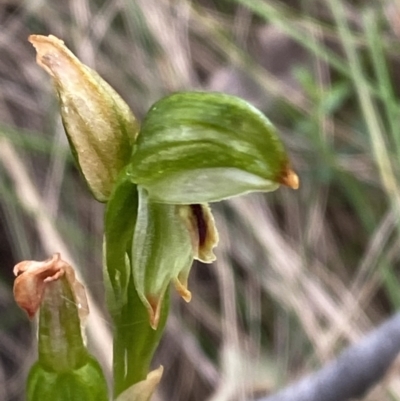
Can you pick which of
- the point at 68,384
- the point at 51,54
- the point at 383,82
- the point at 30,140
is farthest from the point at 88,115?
the point at 30,140

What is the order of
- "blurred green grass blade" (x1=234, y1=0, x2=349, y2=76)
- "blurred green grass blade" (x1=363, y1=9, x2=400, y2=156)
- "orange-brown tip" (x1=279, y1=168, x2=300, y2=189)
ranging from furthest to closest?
"blurred green grass blade" (x1=234, y1=0, x2=349, y2=76) → "blurred green grass blade" (x1=363, y1=9, x2=400, y2=156) → "orange-brown tip" (x1=279, y1=168, x2=300, y2=189)

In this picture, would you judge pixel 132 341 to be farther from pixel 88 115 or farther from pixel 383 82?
pixel 383 82

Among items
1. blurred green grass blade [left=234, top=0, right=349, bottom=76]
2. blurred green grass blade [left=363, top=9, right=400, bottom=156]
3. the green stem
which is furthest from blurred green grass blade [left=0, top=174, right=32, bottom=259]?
the green stem

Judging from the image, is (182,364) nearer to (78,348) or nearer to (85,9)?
(85,9)

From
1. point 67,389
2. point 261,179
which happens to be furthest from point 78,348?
point 261,179

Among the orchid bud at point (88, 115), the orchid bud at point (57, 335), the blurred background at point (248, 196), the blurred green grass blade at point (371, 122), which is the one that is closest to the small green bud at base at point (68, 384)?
the orchid bud at point (57, 335)

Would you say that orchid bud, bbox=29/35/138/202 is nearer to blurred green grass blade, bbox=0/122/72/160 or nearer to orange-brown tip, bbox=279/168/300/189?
orange-brown tip, bbox=279/168/300/189

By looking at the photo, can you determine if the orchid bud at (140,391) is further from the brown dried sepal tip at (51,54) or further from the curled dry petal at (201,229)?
the brown dried sepal tip at (51,54)
